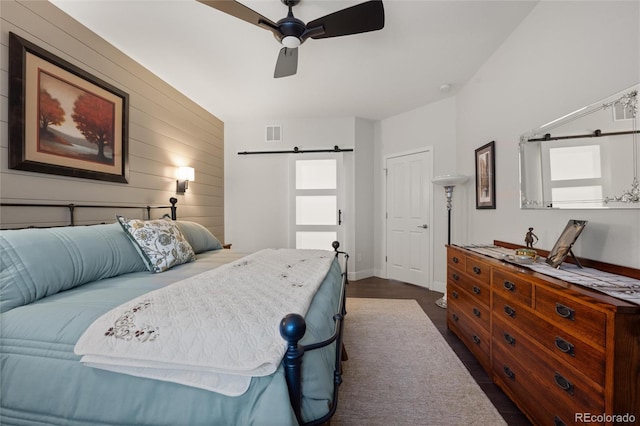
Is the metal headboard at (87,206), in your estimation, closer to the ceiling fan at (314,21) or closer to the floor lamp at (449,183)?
the ceiling fan at (314,21)

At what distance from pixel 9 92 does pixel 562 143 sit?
12.1 ft

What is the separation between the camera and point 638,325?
0.90 meters

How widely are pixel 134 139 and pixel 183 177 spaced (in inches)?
27.5

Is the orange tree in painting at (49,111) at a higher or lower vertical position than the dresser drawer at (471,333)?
higher

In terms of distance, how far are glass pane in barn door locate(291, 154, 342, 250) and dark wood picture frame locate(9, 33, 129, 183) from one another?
2.42 meters

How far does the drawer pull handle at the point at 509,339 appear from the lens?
4.87ft

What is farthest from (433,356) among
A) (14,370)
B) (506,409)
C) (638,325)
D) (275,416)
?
(14,370)

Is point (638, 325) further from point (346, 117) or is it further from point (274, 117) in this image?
point (274, 117)

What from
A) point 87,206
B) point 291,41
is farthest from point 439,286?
point 87,206

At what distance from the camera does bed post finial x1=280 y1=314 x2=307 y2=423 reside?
76cm

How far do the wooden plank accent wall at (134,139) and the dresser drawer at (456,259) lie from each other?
129 inches

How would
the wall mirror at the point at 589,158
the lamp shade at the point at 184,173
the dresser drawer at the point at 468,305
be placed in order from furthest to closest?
the lamp shade at the point at 184,173, the dresser drawer at the point at 468,305, the wall mirror at the point at 589,158

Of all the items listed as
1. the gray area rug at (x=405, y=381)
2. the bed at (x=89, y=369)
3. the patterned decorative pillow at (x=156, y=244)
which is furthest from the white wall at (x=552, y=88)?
the patterned decorative pillow at (x=156, y=244)

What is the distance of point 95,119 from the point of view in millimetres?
2227
